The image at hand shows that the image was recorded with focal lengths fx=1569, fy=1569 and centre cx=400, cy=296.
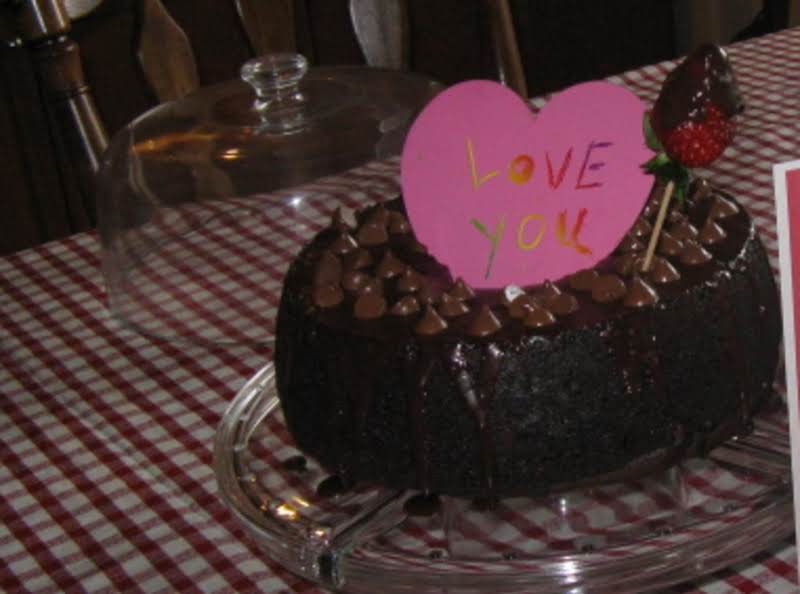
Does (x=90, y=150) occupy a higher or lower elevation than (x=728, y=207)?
lower

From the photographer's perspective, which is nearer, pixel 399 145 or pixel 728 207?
pixel 728 207

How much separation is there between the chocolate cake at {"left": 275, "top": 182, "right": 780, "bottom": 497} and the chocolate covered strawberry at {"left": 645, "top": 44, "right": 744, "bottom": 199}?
12cm

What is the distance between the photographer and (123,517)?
1.02 metres

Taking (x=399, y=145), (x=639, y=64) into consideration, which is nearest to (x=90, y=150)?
(x=399, y=145)

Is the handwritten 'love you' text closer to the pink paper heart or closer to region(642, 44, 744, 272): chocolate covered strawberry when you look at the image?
the pink paper heart

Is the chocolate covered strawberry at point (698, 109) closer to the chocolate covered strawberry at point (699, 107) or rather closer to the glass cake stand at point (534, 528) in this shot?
the chocolate covered strawberry at point (699, 107)

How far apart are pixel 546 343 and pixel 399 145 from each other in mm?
533

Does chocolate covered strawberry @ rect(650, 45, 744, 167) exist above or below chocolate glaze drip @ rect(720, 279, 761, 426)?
above

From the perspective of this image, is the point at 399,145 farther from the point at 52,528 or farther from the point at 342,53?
the point at 342,53

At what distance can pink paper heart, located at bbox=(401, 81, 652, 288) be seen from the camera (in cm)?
92

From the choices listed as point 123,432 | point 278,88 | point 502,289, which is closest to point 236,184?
point 278,88

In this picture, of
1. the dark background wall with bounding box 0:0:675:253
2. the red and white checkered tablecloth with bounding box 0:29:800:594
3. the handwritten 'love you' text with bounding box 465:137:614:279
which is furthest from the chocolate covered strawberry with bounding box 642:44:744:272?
the dark background wall with bounding box 0:0:675:253

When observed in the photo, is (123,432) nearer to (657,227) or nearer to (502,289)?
(502,289)

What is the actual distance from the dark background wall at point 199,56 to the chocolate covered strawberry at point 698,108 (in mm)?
1518
